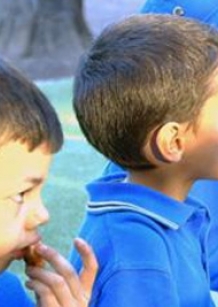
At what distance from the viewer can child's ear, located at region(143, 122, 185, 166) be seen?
1.77 meters

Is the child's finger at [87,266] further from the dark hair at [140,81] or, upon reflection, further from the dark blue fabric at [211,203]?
the dark blue fabric at [211,203]

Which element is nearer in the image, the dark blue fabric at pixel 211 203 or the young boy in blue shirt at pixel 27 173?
the young boy in blue shirt at pixel 27 173

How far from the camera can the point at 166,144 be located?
1773 millimetres

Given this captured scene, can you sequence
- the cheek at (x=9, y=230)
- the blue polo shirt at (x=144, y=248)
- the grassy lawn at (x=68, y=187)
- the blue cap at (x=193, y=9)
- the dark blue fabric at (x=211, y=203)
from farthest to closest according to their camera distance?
the grassy lawn at (x=68, y=187)
the blue cap at (x=193, y=9)
the dark blue fabric at (x=211, y=203)
the blue polo shirt at (x=144, y=248)
the cheek at (x=9, y=230)

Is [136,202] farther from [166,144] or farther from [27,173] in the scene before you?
[27,173]

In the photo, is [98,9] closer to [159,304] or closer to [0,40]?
[0,40]

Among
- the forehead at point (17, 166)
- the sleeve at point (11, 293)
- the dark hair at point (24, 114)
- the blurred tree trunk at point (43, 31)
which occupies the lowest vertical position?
the blurred tree trunk at point (43, 31)

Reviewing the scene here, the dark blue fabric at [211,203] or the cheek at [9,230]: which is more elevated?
the cheek at [9,230]

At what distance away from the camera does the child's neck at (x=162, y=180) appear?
1.83 metres

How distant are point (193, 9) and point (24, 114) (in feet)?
2.88

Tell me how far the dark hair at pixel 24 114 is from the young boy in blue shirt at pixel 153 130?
25 centimetres

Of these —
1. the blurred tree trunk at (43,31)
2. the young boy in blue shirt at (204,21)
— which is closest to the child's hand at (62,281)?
the young boy in blue shirt at (204,21)

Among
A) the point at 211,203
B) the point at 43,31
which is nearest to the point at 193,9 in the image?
the point at 211,203

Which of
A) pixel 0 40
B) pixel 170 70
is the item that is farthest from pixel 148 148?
pixel 0 40
